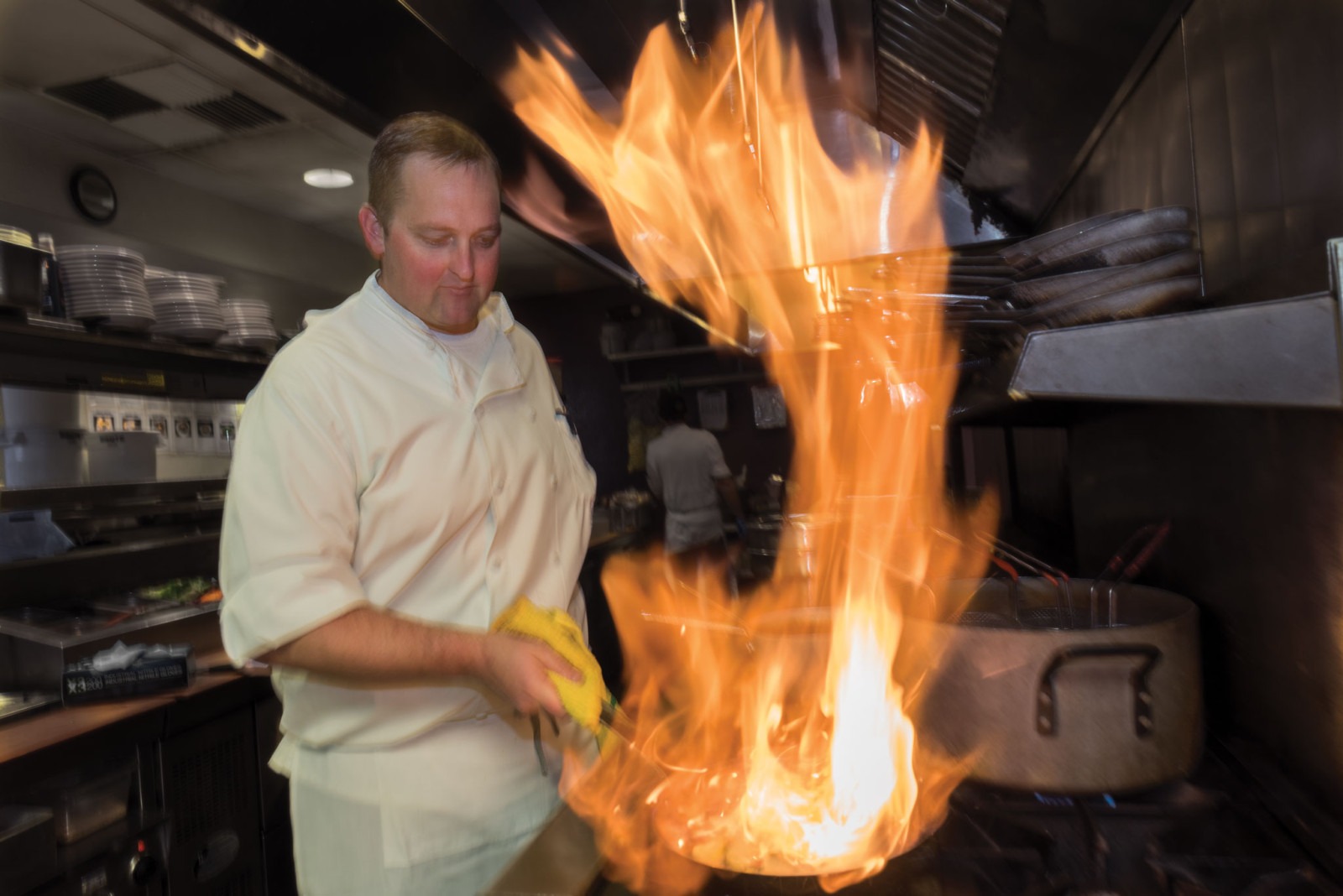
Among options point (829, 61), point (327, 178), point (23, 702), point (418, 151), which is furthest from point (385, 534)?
point (327, 178)

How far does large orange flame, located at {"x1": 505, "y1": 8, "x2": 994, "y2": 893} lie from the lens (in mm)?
1105

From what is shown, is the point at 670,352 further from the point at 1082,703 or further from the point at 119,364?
the point at 1082,703

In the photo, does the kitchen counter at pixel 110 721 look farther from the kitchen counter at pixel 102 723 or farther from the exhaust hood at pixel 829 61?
the exhaust hood at pixel 829 61

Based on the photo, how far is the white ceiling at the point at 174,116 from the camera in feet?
8.89

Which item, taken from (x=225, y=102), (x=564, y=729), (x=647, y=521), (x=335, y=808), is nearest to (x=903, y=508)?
(x=564, y=729)

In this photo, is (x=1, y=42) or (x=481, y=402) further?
(x=1, y=42)

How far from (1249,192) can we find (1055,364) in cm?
49

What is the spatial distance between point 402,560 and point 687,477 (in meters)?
4.31

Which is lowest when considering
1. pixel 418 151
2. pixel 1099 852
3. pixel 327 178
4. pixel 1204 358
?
pixel 1099 852

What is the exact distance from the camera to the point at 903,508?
2.67 metres

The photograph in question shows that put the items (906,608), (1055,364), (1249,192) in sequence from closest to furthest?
(1055,364)
(1249,192)
(906,608)

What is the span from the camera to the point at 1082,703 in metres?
1.10

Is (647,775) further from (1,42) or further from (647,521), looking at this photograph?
(647,521)

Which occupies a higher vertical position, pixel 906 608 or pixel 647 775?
pixel 906 608
